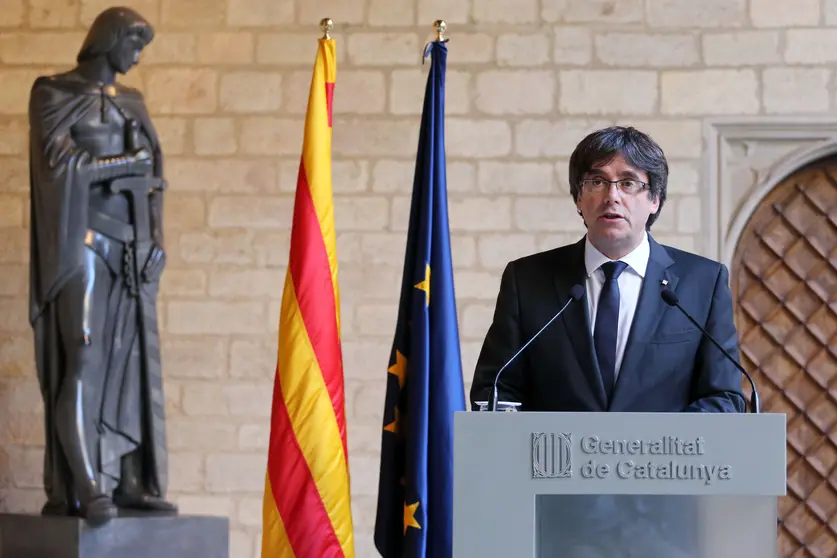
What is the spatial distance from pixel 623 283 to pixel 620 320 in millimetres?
82

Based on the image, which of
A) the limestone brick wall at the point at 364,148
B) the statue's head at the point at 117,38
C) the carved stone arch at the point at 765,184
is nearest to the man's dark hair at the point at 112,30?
the statue's head at the point at 117,38

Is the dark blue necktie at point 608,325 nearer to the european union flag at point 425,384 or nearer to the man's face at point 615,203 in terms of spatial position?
the man's face at point 615,203

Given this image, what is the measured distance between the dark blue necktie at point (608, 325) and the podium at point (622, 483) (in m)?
0.60

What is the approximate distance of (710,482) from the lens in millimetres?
1866

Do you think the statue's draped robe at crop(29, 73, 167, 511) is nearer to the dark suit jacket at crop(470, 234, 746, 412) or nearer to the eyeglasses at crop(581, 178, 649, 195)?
the dark suit jacket at crop(470, 234, 746, 412)

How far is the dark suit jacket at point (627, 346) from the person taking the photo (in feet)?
8.13

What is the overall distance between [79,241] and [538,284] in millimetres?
2053

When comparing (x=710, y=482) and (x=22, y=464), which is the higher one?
(x=710, y=482)

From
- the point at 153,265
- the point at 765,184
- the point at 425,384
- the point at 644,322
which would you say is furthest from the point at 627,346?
the point at 765,184

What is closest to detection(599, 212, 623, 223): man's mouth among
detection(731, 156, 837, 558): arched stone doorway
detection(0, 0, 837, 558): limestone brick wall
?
detection(0, 0, 837, 558): limestone brick wall

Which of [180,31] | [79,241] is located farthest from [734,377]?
[180,31]

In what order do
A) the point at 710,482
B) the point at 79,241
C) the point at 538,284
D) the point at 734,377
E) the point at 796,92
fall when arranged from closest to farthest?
the point at 710,482 < the point at 734,377 < the point at 538,284 < the point at 79,241 < the point at 796,92

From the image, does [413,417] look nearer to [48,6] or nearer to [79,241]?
[79,241]

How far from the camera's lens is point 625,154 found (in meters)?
2.51
